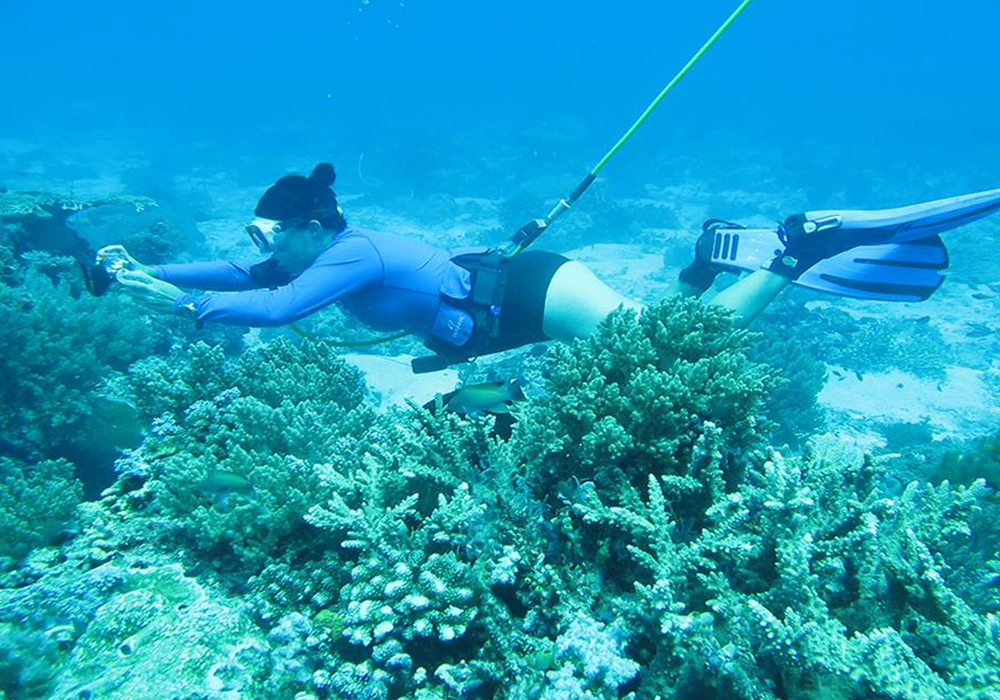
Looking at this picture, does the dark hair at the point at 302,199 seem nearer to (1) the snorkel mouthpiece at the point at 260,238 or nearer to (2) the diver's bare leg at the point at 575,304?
(1) the snorkel mouthpiece at the point at 260,238

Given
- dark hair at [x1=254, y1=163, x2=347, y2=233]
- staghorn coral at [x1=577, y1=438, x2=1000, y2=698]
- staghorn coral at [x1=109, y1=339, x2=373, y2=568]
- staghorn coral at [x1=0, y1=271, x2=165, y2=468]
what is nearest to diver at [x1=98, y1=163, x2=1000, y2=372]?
dark hair at [x1=254, y1=163, x2=347, y2=233]

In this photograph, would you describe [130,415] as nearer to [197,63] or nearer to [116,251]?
[116,251]

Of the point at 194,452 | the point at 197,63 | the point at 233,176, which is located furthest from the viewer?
the point at 197,63

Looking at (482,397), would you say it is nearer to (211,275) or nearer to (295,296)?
(295,296)

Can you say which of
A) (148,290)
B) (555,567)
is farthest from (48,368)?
(555,567)

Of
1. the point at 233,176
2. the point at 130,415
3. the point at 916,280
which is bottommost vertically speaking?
the point at 130,415

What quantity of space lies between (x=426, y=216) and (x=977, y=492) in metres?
23.6

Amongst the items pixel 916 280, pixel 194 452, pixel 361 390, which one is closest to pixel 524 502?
pixel 194 452

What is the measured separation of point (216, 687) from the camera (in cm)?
224

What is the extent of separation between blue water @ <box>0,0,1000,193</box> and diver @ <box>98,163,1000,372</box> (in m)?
Result: 25.8

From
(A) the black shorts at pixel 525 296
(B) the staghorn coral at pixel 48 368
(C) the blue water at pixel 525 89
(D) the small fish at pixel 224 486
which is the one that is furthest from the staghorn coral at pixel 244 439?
(C) the blue water at pixel 525 89

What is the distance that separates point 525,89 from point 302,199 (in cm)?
6647

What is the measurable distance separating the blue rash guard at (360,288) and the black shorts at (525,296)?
313 millimetres

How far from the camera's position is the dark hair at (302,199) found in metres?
3.92
